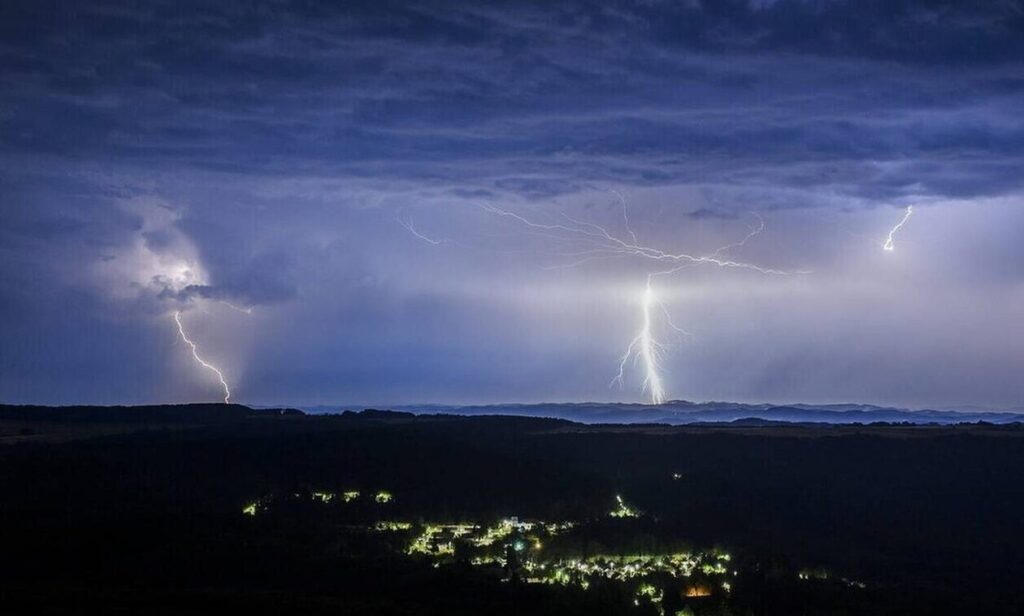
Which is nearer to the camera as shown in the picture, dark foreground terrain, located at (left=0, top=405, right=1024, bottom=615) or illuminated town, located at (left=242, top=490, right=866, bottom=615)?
dark foreground terrain, located at (left=0, top=405, right=1024, bottom=615)

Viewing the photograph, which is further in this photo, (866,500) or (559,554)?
(866,500)

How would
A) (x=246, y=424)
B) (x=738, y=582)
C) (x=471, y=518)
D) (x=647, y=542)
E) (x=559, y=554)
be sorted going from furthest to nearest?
1. (x=246, y=424)
2. (x=471, y=518)
3. (x=647, y=542)
4. (x=559, y=554)
5. (x=738, y=582)

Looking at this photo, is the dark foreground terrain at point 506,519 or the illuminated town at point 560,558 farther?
the illuminated town at point 560,558

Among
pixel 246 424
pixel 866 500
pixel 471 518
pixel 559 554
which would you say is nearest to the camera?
pixel 559 554

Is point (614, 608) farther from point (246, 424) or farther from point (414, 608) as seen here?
point (246, 424)

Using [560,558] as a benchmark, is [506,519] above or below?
above

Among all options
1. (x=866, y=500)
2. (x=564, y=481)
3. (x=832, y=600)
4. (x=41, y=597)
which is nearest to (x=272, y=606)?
(x=41, y=597)

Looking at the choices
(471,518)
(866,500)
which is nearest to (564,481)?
(471,518)

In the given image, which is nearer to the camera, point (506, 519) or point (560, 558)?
point (560, 558)
